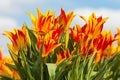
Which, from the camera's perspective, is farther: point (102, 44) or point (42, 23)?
point (102, 44)

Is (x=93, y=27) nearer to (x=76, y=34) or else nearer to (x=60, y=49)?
(x=76, y=34)

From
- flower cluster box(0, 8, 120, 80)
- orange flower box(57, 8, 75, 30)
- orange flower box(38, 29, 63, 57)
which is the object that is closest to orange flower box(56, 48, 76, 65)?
flower cluster box(0, 8, 120, 80)

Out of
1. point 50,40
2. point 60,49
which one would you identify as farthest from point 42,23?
point 60,49

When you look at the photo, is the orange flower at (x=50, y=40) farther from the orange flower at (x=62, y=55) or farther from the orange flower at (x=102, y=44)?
the orange flower at (x=102, y=44)

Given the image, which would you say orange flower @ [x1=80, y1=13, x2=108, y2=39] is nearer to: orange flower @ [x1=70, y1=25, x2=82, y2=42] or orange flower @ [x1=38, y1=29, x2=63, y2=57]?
orange flower @ [x1=70, y1=25, x2=82, y2=42]

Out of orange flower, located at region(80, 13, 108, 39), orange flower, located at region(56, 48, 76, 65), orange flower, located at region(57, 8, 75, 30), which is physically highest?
orange flower, located at region(57, 8, 75, 30)

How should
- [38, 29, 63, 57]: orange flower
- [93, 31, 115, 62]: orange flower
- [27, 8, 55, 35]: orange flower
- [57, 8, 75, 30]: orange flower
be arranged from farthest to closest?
1. [57, 8, 75, 30]: orange flower
2. [93, 31, 115, 62]: orange flower
3. [27, 8, 55, 35]: orange flower
4. [38, 29, 63, 57]: orange flower

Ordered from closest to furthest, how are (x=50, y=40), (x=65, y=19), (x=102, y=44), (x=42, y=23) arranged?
(x=50, y=40), (x=42, y=23), (x=102, y=44), (x=65, y=19)

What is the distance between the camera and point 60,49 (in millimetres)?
4051

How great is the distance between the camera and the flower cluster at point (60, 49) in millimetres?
3785

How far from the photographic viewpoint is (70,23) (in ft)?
13.9

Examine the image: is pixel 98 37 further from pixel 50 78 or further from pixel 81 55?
pixel 50 78

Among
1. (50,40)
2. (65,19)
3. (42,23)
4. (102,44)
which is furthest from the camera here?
(65,19)

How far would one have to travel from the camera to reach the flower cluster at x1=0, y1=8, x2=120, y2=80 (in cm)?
379
